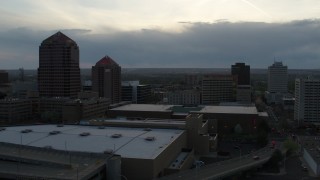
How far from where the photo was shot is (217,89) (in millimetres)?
84750

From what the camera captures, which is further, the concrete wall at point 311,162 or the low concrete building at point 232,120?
the low concrete building at point 232,120

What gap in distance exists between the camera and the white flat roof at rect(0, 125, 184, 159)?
2952 cm

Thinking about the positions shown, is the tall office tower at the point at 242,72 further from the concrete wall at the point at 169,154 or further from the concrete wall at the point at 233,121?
the concrete wall at the point at 169,154

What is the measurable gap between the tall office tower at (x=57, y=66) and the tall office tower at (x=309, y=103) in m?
38.5

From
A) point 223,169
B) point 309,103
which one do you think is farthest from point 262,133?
point 309,103

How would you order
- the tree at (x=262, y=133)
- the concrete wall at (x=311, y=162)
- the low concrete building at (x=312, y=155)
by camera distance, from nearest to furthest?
the concrete wall at (x=311, y=162) < the low concrete building at (x=312, y=155) < the tree at (x=262, y=133)

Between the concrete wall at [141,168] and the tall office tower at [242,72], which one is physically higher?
the tall office tower at [242,72]

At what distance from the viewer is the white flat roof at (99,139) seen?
29516 millimetres

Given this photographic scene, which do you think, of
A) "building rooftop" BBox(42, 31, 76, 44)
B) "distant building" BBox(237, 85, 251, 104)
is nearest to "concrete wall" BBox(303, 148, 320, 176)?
"distant building" BBox(237, 85, 251, 104)

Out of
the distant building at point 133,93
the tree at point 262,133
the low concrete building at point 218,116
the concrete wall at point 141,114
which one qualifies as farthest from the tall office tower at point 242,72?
the concrete wall at point 141,114

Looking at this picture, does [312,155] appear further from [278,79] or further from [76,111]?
[278,79]

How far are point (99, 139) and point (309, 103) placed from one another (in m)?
41.5

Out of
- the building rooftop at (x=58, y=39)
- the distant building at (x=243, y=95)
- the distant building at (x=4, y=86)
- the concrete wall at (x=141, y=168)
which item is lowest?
the concrete wall at (x=141, y=168)

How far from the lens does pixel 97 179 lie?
2453 cm
